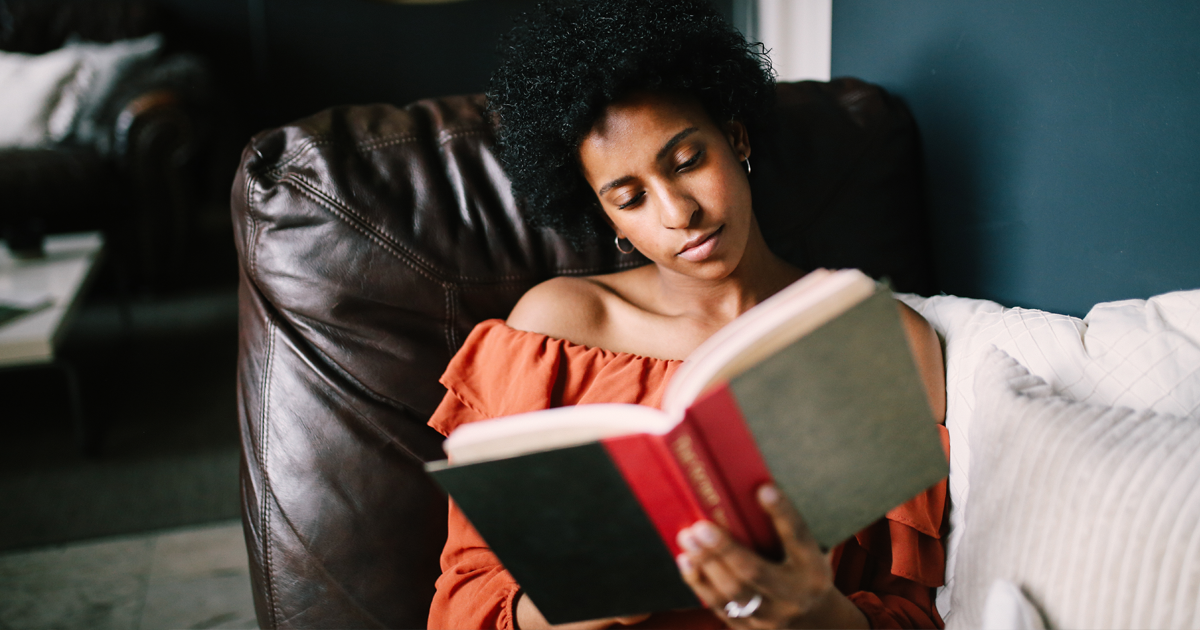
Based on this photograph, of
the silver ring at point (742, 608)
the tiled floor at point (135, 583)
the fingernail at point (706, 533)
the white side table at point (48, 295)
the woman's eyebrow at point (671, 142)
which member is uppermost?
the woman's eyebrow at point (671, 142)

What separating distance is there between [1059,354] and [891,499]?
33 centimetres

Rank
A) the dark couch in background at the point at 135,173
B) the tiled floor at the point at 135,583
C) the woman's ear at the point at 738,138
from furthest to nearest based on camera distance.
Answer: the dark couch in background at the point at 135,173, the tiled floor at the point at 135,583, the woman's ear at the point at 738,138

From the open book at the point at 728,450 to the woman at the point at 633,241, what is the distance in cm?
26

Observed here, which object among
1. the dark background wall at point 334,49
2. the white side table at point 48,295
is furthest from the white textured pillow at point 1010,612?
the dark background wall at point 334,49

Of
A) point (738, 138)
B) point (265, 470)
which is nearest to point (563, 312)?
point (738, 138)

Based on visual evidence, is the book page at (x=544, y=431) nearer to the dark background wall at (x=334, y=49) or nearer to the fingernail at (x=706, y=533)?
the fingernail at (x=706, y=533)

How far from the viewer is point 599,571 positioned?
2.34 feet

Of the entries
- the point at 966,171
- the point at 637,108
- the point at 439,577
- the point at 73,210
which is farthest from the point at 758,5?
the point at 73,210

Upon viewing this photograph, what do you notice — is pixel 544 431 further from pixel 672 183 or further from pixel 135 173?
pixel 135 173

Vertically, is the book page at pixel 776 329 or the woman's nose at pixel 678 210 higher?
the book page at pixel 776 329

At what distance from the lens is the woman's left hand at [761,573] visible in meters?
0.63

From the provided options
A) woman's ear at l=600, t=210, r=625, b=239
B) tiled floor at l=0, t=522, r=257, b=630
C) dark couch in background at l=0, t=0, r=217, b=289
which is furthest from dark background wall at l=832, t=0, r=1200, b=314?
dark couch in background at l=0, t=0, r=217, b=289

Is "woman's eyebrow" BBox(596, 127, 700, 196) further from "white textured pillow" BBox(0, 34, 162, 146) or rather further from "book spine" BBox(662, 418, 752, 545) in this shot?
"white textured pillow" BBox(0, 34, 162, 146)

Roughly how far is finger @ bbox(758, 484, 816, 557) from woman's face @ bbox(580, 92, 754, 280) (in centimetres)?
49
